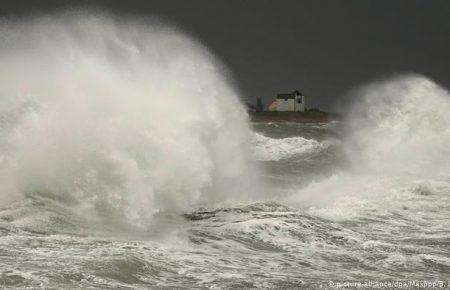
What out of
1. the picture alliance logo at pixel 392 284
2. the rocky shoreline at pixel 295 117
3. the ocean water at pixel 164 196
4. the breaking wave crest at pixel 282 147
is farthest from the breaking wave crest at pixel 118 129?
the rocky shoreline at pixel 295 117

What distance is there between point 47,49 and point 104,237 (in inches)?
289

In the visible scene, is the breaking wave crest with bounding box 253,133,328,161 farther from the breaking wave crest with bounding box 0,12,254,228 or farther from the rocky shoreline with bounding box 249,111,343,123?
the rocky shoreline with bounding box 249,111,343,123

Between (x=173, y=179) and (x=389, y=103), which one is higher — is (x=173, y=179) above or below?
below

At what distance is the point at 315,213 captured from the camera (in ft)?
40.2

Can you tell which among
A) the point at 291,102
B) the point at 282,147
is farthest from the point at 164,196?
the point at 291,102

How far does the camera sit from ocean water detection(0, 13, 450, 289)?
723cm

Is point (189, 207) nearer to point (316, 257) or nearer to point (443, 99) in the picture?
point (316, 257)

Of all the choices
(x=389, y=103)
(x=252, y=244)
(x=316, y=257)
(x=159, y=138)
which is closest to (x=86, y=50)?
(x=159, y=138)

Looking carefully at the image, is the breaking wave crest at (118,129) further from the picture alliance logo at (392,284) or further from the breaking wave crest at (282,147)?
the breaking wave crest at (282,147)

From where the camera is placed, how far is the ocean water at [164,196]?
23.7 feet

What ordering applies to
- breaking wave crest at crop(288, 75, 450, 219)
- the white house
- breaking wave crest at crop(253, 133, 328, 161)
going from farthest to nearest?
1. the white house
2. breaking wave crest at crop(253, 133, 328, 161)
3. breaking wave crest at crop(288, 75, 450, 219)

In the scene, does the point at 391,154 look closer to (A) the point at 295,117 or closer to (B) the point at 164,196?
(B) the point at 164,196

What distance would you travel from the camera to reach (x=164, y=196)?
11703mm

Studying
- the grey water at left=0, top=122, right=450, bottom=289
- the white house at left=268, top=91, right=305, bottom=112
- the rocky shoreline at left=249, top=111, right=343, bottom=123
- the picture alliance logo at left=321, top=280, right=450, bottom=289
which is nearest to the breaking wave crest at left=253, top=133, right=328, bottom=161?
the grey water at left=0, top=122, right=450, bottom=289
